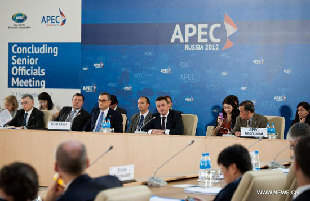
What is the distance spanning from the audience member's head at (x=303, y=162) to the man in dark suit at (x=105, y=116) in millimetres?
6053

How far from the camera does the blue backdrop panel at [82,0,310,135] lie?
924 centimetres

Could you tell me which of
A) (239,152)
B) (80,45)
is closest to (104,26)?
(80,45)

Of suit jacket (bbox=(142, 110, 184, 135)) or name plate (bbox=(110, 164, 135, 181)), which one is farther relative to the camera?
suit jacket (bbox=(142, 110, 184, 135))

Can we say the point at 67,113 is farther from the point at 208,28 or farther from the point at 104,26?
the point at 208,28

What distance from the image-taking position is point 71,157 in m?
2.65

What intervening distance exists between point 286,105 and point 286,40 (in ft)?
3.55

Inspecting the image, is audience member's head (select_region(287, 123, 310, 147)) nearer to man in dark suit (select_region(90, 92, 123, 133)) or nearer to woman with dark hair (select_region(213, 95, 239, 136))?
woman with dark hair (select_region(213, 95, 239, 136))

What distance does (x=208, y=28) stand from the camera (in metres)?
9.64

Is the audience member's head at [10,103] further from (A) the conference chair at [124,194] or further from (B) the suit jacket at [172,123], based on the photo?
(A) the conference chair at [124,194]

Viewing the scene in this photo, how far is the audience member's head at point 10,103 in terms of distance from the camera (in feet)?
32.1

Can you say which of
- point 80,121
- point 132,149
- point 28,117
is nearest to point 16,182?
point 132,149

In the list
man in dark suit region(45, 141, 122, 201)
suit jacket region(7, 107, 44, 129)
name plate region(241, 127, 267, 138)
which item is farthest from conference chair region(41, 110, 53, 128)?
man in dark suit region(45, 141, 122, 201)

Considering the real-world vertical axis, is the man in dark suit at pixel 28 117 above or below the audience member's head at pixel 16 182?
above

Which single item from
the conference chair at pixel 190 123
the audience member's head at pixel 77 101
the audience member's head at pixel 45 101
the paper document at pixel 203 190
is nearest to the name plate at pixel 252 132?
the conference chair at pixel 190 123
